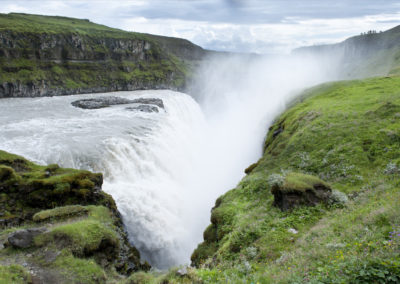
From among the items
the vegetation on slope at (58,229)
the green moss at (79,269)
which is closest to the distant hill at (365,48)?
the vegetation on slope at (58,229)

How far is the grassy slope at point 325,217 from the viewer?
276 inches

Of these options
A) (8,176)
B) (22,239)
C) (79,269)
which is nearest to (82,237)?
(79,269)

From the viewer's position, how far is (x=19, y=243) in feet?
39.7

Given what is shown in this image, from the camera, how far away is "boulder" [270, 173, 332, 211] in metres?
14.2

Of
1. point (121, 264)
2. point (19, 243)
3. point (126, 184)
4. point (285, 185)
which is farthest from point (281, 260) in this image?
point (126, 184)

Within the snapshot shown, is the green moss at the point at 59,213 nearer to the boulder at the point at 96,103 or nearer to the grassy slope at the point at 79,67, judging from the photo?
the boulder at the point at 96,103

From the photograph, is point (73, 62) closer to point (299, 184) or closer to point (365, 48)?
point (299, 184)

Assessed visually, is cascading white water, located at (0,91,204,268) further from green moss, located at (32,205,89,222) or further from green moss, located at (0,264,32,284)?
green moss, located at (0,264,32,284)

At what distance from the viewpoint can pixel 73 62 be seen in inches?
4016

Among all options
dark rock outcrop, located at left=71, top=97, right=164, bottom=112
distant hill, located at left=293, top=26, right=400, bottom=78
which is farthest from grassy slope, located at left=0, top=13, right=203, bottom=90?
distant hill, located at left=293, top=26, right=400, bottom=78

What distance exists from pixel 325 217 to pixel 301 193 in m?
1.94

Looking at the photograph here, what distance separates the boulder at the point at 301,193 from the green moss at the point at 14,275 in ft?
39.8

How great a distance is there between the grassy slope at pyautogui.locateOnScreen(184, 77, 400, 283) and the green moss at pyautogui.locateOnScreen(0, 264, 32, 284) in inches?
265

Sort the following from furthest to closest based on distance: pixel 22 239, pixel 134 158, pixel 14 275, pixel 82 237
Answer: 1. pixel 134 158
2. pixel 82 237
3. pixel 22 239
4. pixel 14 275
